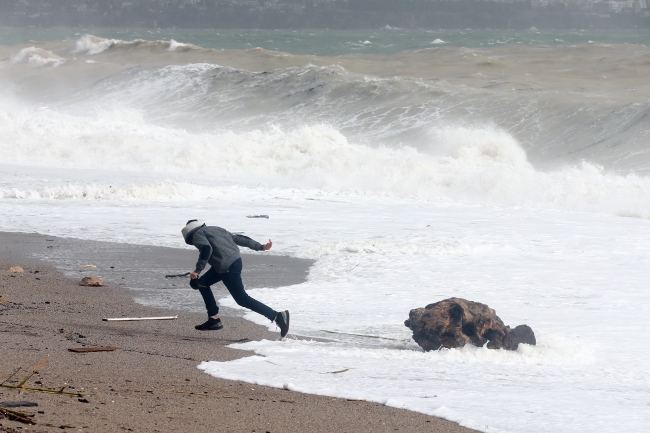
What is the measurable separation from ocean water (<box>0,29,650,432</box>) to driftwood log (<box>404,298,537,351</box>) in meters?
0.10

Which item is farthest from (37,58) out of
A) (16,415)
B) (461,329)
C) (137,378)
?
(16,415)

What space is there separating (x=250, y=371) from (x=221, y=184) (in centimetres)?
1443

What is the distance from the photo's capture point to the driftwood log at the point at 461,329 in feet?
22.7

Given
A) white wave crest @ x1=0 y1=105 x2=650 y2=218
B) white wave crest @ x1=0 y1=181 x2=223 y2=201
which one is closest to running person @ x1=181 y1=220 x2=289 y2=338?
white wave crest @ x1=0 y1=181 x2=223 y2=201

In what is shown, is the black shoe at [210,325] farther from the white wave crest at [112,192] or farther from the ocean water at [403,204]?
the white wave crest at [112,192]

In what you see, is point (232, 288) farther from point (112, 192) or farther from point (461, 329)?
point (112, 192)

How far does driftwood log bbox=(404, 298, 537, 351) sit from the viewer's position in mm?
6934

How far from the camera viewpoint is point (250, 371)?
6.21 metres

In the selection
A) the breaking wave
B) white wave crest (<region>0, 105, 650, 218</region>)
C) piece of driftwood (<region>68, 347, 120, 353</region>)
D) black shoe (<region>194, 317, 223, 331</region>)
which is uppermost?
the breaking wave

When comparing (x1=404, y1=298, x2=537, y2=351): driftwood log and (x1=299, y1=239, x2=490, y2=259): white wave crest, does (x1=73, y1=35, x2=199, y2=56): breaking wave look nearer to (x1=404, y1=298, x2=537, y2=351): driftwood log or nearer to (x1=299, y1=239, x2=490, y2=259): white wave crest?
(x1=299, y1=239, x2=490, y2=259): white wave crest

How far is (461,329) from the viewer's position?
695 centimetres

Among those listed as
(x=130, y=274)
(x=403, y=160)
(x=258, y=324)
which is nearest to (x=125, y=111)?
(x=403, y=160)

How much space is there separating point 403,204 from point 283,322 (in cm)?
1054

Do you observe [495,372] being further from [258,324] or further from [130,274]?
[130,274]
